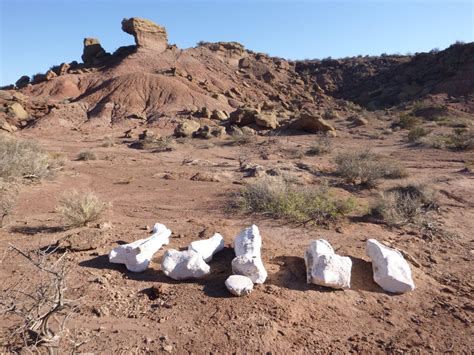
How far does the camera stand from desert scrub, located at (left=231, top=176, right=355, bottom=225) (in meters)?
6.21

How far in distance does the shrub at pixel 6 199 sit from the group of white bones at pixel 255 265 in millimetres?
2501

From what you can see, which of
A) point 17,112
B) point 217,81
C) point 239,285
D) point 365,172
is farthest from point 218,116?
point 239,285

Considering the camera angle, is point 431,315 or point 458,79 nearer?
point 431,315

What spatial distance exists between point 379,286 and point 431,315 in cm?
57

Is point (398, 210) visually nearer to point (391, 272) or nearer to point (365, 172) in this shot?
point (391, 272)

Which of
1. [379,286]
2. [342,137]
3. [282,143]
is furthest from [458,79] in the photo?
[379,286]

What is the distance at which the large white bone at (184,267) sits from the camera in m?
3.99

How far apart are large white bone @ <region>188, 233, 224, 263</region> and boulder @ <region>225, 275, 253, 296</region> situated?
2.50 ft

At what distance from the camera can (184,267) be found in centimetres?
402

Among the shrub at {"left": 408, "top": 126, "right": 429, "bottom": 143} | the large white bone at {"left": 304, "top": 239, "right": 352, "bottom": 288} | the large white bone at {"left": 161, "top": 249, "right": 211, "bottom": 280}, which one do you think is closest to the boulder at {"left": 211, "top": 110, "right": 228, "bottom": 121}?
the shrub at {"left": 408, "top": 126, "right": 429, "bottom": 143}

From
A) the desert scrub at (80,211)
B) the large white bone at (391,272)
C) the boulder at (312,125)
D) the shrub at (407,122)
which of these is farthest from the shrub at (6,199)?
the shrub at (407,122)

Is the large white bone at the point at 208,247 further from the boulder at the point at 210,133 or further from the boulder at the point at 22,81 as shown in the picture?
the boulder at the point at 22,81

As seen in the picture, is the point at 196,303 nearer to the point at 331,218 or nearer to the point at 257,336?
the point at 257,336

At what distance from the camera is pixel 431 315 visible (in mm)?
3664
